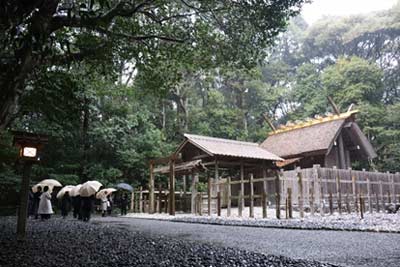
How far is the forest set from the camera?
895cm

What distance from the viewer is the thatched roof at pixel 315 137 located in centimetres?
2152

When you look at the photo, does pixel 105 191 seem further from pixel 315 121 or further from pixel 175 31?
pixel 315 121

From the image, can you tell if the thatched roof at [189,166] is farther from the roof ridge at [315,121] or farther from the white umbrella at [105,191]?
the roof ridge at [315,121]

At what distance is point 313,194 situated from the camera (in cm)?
1365

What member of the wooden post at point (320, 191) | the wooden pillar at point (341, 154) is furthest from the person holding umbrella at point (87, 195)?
the wooden pillar at point (341, 154)

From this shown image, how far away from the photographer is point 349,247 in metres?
5.92

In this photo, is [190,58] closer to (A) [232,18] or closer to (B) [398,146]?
(A) [232,18]

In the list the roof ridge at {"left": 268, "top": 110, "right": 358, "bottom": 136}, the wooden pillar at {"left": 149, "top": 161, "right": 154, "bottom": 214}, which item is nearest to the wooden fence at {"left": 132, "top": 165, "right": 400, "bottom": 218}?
the wooden pillar at {"left": 149, "top": 161, "right": 154, "bottom": 214}

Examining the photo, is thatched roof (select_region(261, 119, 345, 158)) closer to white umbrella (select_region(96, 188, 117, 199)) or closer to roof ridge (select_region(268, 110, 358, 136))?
roof ridge (select_region(268, 110, 358, 136))

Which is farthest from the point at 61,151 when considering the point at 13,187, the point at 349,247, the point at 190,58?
the point at 349,247

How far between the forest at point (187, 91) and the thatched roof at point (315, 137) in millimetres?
3651

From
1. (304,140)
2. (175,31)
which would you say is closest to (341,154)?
(304,140)

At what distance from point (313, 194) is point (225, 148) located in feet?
20.5

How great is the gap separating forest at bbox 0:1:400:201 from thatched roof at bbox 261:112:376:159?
3.65 m
